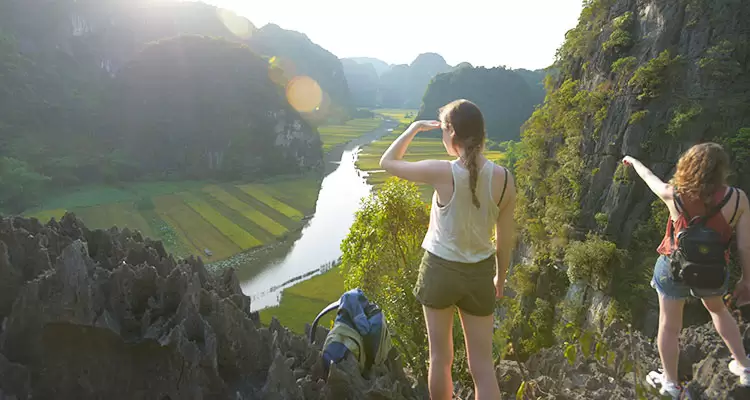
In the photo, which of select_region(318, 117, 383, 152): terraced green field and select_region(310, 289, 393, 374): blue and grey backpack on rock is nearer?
select_region(310, 289, 393, 374): blue and grey backpack on rock

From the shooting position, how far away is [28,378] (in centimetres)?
369

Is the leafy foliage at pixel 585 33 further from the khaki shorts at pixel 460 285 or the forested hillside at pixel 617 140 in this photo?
the khaki shorts at pixel 460 285

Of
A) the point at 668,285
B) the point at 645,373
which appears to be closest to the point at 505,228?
the point at 668,285

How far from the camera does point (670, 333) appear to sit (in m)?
4.08

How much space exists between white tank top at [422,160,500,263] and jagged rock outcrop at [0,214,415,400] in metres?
1.67

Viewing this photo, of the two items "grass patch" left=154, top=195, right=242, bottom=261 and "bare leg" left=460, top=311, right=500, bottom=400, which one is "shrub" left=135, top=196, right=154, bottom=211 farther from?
"bare leg" left=460, top=311, right=500, bottom=400

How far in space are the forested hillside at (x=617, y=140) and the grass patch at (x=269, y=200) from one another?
3863 cm

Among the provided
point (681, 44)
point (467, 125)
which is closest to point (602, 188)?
point (681, 44)

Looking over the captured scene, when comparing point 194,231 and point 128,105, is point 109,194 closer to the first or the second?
point 194,231

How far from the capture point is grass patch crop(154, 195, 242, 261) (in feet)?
146

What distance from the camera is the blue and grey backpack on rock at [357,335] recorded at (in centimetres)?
434

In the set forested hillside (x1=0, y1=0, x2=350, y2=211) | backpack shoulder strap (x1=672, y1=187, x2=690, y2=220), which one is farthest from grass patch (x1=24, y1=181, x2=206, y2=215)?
backpack shoulder strap (x1=672, y1=187, x2=690, y2=220)

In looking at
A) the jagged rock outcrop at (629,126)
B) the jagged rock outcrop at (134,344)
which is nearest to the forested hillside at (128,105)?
A: the jagged rock outcrop at (629,126)

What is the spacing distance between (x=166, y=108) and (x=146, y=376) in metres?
107
